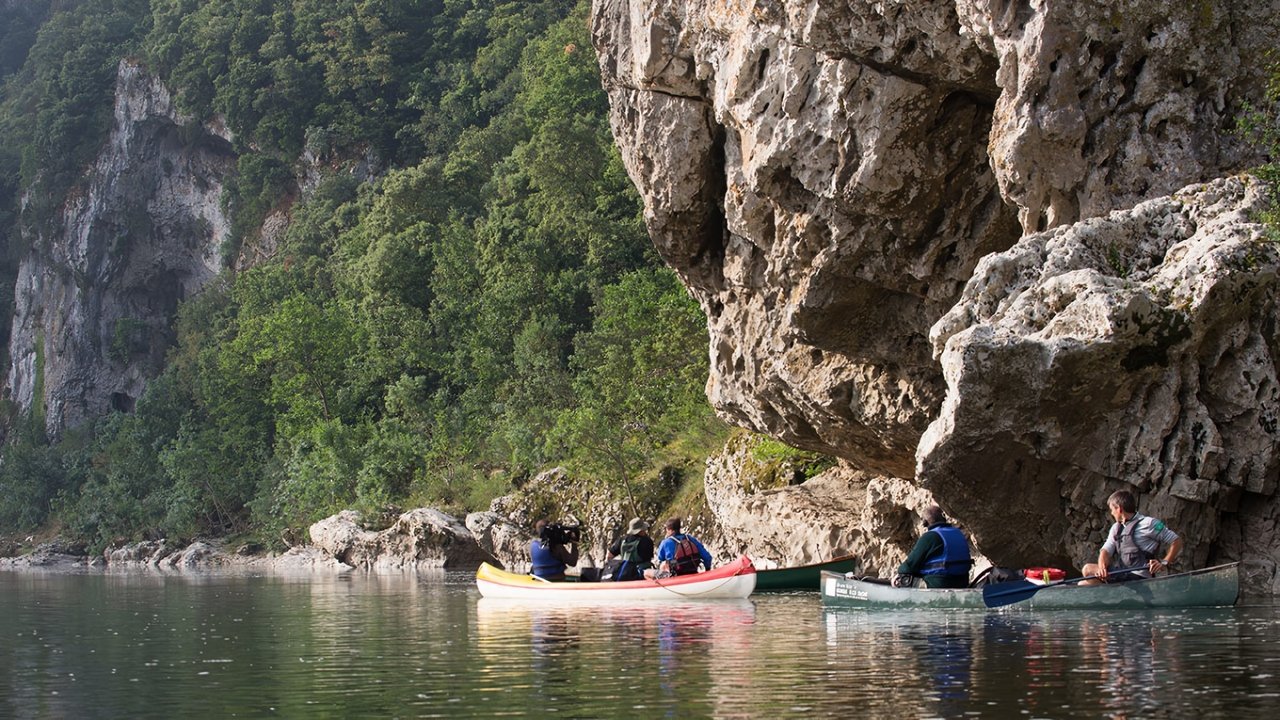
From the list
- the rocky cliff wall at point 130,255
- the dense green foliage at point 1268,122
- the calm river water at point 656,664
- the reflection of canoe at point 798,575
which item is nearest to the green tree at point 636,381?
the reflection of canoe at point 798,575

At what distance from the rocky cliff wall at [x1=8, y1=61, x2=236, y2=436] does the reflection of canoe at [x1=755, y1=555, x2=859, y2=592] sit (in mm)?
66088

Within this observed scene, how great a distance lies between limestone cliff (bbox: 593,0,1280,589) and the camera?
18375mm

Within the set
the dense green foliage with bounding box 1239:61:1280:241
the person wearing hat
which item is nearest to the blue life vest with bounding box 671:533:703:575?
the person wearing hat

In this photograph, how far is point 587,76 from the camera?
216 feet

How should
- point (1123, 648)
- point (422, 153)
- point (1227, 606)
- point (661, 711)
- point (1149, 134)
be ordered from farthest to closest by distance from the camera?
point (422, 153)
point (1149, 134)
point (1227, 606)
point (1123, 648)
point (661, 711)

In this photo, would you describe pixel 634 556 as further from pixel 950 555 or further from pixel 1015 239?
pixel 1015 239

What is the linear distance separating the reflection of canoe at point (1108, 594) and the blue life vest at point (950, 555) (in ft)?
1.83

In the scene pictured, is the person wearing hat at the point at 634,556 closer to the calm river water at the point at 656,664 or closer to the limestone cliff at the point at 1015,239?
the calm river water at the point at 656,664

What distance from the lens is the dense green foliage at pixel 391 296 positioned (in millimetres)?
50188

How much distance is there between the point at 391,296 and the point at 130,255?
29217 mm

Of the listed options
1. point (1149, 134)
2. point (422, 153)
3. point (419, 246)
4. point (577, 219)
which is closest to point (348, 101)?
point (422, 153)

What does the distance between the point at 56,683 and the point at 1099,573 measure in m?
11.0

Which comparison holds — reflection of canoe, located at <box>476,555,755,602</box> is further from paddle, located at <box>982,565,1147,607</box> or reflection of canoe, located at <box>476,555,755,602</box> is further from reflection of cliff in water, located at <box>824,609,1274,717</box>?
paddle, located at <box>982,565,1147,607</box>

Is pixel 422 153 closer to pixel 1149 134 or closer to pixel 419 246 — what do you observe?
pixel 419 246
